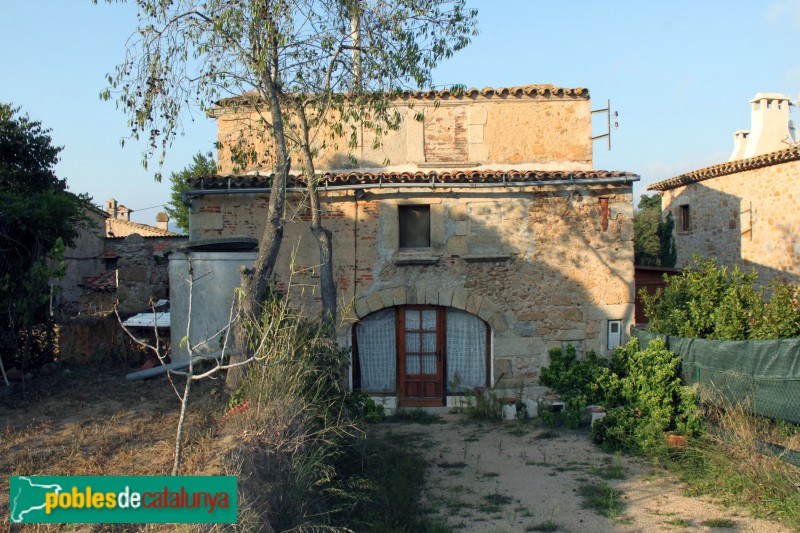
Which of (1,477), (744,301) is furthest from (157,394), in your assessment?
(744,301)

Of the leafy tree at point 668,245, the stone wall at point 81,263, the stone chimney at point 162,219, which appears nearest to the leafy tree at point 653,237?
the leafy tree at point 668,245

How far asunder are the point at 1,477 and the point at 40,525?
1087mm

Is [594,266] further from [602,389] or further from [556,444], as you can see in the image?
[556,444]

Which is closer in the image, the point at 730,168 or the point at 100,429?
the point at 100,429

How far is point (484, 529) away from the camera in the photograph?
6.05 meters

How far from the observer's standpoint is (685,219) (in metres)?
19.8

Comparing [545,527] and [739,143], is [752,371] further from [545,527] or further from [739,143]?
[739,143]

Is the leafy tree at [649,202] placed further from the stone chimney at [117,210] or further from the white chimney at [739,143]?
the stone chimney at [117,210]

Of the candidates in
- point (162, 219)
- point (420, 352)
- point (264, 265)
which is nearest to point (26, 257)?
point (264, 265)

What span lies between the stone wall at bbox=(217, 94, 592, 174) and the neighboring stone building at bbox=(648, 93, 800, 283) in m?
3.60

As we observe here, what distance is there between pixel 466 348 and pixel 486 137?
13.1ft

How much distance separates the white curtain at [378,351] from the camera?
11.5m

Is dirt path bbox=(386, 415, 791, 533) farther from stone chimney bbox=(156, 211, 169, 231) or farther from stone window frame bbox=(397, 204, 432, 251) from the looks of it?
stone chimney bbox=(156, 211, 169, 231)

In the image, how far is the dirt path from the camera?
6.14 metres
